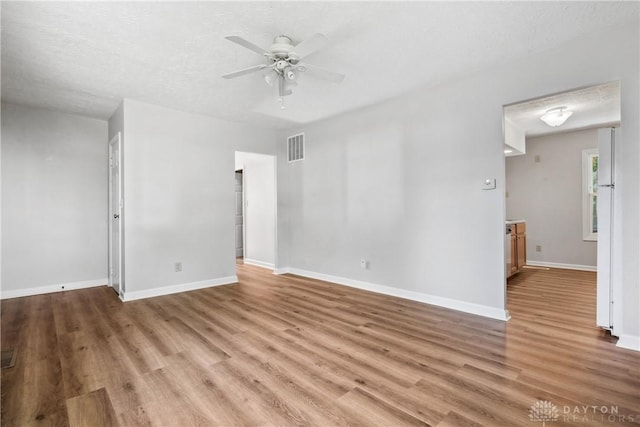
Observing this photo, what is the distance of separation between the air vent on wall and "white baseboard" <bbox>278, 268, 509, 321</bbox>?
2014mm

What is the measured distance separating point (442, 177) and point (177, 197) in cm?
350

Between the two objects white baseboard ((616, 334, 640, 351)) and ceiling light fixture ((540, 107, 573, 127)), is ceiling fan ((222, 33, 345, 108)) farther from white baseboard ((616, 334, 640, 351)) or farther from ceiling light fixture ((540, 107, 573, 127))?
ceiling light fixture ((540, 107, 573, 127))

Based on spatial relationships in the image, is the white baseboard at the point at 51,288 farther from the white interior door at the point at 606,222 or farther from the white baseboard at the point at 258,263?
the white interior door at the point at 606,222

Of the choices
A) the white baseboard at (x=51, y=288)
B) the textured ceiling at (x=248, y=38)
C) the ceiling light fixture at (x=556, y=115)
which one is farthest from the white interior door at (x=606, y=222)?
the white baseboard at (x=51, y=288)

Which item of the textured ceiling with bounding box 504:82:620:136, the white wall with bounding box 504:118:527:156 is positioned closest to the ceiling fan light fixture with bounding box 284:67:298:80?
the textured ceiling with bounding box 504:82:620:136

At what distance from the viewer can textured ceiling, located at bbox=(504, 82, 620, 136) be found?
3.59 meters

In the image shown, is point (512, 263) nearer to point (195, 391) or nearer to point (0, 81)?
point (195, 391)

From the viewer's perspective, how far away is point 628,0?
6.84ft

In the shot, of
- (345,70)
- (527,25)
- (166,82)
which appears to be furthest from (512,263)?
(166,82)

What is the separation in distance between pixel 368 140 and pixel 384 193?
2.58 ft

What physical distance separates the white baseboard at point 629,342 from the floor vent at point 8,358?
14.9ft

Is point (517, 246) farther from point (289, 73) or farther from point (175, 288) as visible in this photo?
point (175, 288)

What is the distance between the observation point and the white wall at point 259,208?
591 cm

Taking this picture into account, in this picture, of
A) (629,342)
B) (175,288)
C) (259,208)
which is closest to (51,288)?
(175,288)
